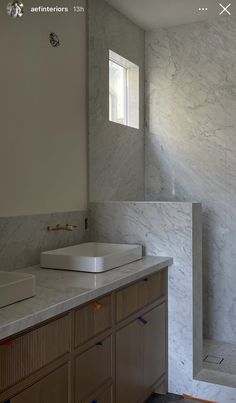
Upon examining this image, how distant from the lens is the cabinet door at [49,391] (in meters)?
1.57

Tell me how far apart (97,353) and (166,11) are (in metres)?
2.77

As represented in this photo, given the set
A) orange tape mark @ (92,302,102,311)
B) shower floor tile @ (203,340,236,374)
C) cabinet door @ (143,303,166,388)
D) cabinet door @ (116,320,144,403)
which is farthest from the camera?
shower floor tile @ (203,340,236,374)

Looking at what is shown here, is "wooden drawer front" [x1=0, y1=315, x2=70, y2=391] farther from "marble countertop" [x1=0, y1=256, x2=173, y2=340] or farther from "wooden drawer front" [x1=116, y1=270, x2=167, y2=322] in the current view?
"wooden drawer front" [x1=116, y1=270, x2=167, y2=322]

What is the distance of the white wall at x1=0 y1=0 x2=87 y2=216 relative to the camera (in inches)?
94.0

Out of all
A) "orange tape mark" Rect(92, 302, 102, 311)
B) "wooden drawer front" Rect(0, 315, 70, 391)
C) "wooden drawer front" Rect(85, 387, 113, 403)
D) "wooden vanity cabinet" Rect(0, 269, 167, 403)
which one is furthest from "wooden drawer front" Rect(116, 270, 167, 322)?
"wooden drawer front" Rect(0, 315, 70, 391)

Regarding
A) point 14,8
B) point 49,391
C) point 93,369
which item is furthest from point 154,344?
point 14,8

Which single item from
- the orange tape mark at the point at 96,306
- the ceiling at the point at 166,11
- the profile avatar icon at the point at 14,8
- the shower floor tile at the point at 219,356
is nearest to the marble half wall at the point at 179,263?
the shower floor tile at the point at 219,356

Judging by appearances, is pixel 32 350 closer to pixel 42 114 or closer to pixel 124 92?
pixel 42 114

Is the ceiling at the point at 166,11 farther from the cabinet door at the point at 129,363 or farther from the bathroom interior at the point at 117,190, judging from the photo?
the cabinet door at the point at 129,363

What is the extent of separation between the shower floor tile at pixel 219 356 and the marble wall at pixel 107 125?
1430 mm

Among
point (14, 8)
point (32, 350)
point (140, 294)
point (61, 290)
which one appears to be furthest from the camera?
point (140, 294)

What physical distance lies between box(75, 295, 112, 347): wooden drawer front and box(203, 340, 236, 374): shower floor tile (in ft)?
4.70

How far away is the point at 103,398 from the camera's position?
2.09m

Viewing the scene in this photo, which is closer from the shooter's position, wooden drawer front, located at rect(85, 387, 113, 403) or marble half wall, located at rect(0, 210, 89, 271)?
wooden drawer front, located at rect(85, 387, 113, 403)
